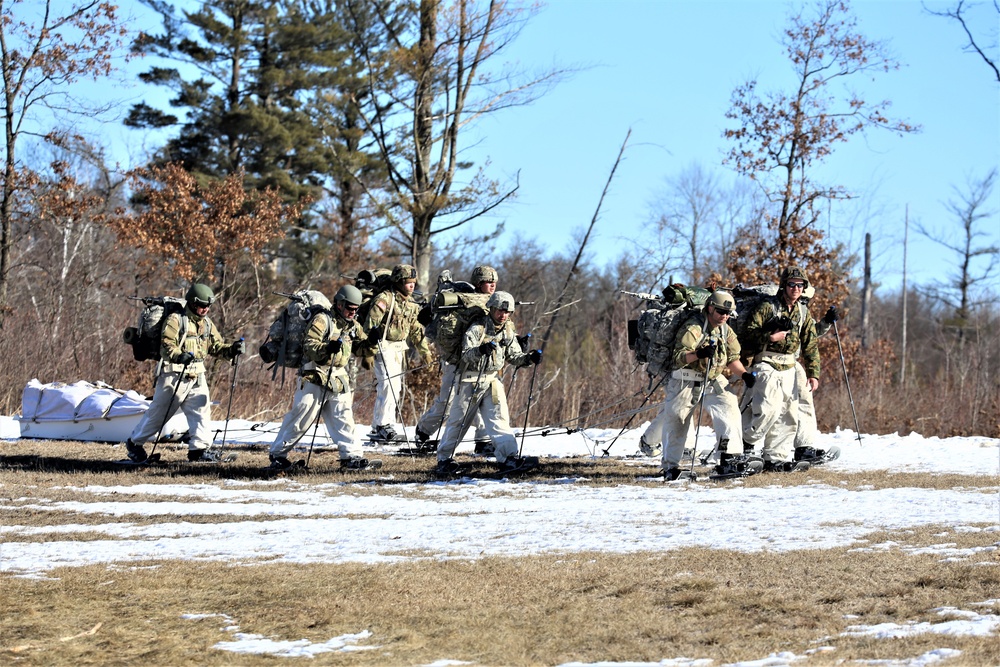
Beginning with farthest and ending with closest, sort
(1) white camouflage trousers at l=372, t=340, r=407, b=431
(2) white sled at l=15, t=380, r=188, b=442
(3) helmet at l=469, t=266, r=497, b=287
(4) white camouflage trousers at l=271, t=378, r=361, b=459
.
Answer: (2) white sled at l=15, t=380, r=188, b=442, (1) white camouflage trousers at l=372, t=340, r=407, b=431, (3) helmet at l=469, t=266, r=497, b=287, (4) white camouflage trousers at l=271, t=378, r=361, b=459

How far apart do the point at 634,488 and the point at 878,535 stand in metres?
3.70

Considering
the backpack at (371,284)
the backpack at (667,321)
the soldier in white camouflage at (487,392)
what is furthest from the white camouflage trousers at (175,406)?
the backpack at (667,321)

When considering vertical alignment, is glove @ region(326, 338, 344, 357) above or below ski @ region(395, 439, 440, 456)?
above

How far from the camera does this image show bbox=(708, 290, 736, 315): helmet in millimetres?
13195

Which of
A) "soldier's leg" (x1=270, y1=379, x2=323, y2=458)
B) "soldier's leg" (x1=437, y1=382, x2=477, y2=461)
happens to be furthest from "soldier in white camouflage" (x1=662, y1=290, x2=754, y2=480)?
"soldier's leg" (x1=270, y1=379, x2=323, y2=458)

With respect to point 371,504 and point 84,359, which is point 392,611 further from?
point 84,359

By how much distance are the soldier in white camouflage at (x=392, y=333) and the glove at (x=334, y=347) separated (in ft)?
9.32

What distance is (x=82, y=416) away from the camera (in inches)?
689

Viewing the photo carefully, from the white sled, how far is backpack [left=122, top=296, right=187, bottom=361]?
2541 mm

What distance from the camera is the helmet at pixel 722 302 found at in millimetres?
13195

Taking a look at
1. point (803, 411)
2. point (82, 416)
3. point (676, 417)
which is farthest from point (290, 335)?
point (803, 411)

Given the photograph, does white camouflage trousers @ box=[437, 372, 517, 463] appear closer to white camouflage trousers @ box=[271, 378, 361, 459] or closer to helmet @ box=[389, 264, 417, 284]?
white camouflage trousers @ box=[271, 378, 361, 459]

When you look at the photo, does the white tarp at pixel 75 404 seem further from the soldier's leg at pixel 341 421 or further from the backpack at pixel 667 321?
the backpack at pixel 667 321

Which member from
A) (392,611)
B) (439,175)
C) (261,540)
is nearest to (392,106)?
(439,175)
